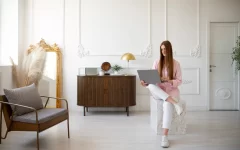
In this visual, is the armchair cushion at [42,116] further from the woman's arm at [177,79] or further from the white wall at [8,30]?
the white wall at [8,30]

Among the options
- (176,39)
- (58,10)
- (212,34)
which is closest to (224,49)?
(212,34)

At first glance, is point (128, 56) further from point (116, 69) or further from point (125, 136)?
point (125, 136)

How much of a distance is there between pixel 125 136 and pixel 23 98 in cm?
165

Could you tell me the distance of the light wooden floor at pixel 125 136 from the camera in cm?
351

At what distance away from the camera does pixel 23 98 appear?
3.58m

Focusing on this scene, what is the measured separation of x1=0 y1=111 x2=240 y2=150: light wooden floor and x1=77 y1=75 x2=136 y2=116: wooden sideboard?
0.38m

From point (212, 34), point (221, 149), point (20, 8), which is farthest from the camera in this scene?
point (212, 34)

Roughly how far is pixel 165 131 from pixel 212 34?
3.68 m

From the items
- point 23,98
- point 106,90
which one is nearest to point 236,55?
point 106,90

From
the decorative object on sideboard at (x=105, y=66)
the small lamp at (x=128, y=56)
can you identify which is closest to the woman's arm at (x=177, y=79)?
the small lamp at (x=128, y=56)

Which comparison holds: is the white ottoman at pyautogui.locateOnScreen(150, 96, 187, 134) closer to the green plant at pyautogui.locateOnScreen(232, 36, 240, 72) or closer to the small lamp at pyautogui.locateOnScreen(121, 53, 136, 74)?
the small lamp at pyautogui.locateOnScreen(121, 53, 136, 74)

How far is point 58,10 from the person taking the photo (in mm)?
6215

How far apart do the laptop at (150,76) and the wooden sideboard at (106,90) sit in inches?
73.3

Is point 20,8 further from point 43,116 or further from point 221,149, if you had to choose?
point 221,149
